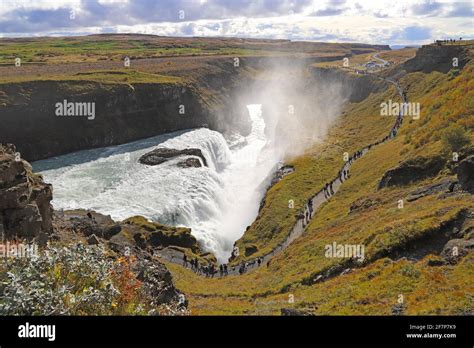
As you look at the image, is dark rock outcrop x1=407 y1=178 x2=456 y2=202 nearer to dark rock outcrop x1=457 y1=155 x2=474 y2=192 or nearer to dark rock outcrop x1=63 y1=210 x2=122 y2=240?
dark rock outcrop x1=457 y1=155 x2=474 y2=192

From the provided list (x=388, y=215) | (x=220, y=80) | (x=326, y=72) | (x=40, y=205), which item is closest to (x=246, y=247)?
(x=388, y=215)

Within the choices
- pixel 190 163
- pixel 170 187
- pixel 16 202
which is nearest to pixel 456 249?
pixel 16 202

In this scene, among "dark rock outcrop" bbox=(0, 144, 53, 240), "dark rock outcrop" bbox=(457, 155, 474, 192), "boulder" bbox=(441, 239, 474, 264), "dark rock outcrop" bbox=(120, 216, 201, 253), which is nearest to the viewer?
"boulder" bbox=(441, 239, 474, 264)

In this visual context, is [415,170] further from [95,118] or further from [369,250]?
[95,118]

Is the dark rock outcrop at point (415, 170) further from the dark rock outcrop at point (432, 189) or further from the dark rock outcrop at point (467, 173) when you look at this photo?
the dark rock outcrop at point (467, 173)

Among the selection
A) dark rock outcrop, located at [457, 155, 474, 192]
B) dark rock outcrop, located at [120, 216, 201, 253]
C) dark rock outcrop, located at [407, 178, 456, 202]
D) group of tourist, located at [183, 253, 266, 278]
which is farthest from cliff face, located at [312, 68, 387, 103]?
dark rock outcrop, located at [457, 155, 474, 192]
